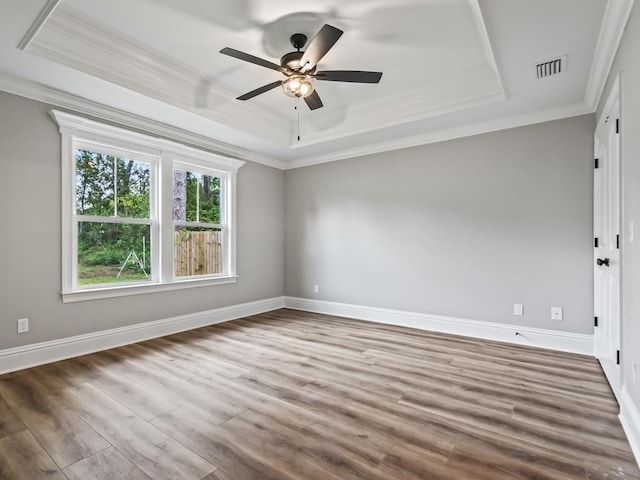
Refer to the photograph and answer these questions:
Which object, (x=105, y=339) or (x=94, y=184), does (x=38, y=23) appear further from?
(x=105, y=339)

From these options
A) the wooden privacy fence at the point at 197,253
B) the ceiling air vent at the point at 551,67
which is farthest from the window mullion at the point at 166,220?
the ceiling air vent at the point at 551,67

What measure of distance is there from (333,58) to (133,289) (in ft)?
10.9

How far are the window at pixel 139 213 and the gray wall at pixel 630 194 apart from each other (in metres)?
4.29

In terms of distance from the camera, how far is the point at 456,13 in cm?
258

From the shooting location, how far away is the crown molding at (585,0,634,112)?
2080 millimetres

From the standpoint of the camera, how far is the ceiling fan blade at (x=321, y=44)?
2283 mm

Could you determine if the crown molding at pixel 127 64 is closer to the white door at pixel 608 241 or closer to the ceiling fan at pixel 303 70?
the ceiling fan at pixel 303 70

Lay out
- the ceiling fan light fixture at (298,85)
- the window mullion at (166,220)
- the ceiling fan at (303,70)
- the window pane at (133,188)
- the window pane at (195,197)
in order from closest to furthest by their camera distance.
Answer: the ceiling fan at (303,70) < the ceiling fan light fixture at (298,85) < the window pane at (133,188) < the window mullion at (166,220) < the window pane at (195,197)

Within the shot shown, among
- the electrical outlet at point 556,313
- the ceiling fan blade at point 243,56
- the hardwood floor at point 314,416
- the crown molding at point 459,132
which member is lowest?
the hardwood floor at point 314,416

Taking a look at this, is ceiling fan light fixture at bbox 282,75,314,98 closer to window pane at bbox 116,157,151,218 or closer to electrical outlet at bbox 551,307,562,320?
window pane at bbox 116,157,151,218

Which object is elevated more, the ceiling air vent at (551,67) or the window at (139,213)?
the ceiling air vent at (551,67)

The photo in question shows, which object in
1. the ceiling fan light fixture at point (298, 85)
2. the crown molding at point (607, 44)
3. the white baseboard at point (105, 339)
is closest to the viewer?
the crown molding at point (607, 44)

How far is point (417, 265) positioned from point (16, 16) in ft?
14.6

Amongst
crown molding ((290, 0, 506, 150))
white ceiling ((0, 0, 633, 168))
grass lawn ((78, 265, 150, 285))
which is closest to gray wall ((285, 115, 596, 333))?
white ceiling ((0, 0, 633, 168))
